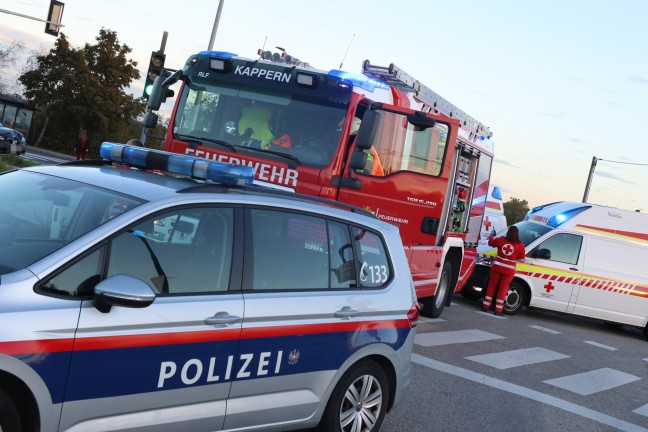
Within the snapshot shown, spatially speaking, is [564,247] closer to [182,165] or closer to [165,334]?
[182,165]

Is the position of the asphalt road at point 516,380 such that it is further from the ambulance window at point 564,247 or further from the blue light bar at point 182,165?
the blue light bar at point 182,165

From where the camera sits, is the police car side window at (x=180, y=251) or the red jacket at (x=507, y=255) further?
the red jacket at (x=507, y=255)

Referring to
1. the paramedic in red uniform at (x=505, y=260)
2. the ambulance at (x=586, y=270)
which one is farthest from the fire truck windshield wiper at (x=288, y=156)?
the ambulance at (x=586, y=270)

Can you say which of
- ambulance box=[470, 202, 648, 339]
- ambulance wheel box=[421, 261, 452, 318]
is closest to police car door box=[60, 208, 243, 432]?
ambulance wheel box=[421, 261, 452, 318]

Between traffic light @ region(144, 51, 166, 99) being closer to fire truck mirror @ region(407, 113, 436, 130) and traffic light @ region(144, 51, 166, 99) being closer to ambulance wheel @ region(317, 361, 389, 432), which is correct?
fire truck mirror @ region(407, 113, 436, 130)

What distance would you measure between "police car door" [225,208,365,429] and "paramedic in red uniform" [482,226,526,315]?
968 cm

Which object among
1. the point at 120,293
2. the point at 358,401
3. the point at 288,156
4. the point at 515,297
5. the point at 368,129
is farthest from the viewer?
the point at 515,297

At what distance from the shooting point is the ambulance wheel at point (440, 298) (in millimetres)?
12227

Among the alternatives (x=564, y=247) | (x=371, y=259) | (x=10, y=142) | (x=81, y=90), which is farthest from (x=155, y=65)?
(x=81, y=90)

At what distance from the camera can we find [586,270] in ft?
49.6

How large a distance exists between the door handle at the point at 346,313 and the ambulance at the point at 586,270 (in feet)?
34.5

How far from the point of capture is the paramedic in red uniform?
14.4 metres

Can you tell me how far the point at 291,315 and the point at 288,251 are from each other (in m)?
0.38

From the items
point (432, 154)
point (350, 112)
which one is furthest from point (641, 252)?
point (350, 112)
